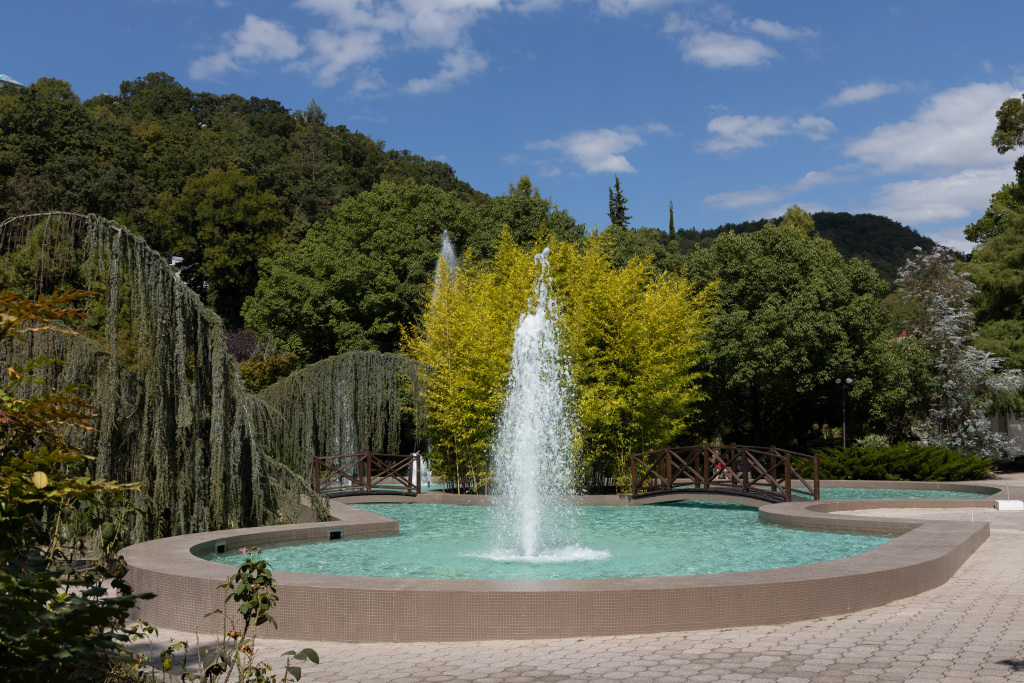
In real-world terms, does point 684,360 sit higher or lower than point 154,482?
higher

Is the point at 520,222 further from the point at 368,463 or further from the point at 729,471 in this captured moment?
the point at 729,471

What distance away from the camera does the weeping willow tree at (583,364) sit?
18.5 metres

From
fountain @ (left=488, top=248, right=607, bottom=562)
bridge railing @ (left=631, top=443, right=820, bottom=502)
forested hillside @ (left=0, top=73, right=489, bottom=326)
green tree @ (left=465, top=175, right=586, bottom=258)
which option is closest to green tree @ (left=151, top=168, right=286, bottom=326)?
forested hillside @ (left=0, top=73, right=489, bottom=326)

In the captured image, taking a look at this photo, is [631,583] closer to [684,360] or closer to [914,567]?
[914,567]

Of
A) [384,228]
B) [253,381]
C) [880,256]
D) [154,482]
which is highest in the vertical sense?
[880,256]

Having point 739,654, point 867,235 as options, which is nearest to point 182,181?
point 739,654

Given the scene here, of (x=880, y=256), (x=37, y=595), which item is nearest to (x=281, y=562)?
(x=37, y=595)

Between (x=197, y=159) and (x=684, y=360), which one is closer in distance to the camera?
(x=684, y=360)

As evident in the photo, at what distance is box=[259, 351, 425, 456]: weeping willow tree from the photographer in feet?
62.8

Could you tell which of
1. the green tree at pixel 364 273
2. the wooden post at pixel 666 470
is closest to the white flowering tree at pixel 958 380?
the wooden post at pixel 666 470

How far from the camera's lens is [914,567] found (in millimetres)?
7887

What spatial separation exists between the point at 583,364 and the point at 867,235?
64772 millimetres

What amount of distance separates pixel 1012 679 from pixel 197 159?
1935 inches

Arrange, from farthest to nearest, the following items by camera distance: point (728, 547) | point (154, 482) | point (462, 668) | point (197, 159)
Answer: point (197, 159)
point (728, 547)
point (154, 482)
point (462, 668)
